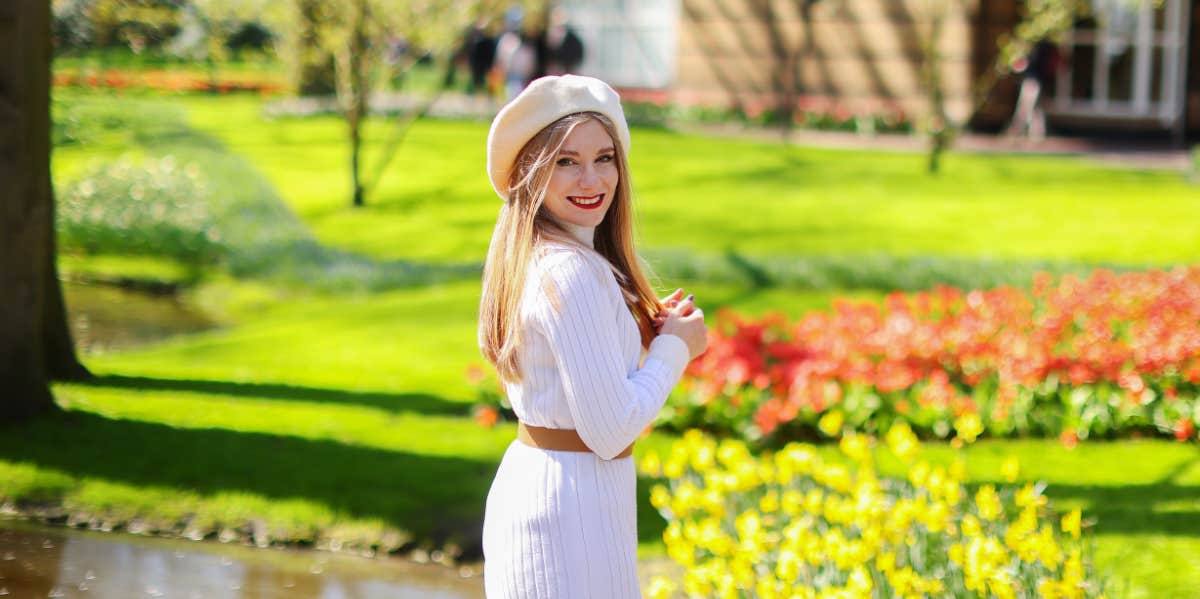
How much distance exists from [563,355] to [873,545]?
64.1 inches

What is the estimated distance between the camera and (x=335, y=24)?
14.0 m

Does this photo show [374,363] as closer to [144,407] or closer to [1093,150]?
[144,407]

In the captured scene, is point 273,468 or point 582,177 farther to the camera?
point 273,468

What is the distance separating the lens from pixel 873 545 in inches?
152

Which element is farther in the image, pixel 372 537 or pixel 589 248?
pixel 372 537

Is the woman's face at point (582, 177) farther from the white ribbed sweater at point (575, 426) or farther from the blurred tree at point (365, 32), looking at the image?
the blurred tree at point (365, 32)

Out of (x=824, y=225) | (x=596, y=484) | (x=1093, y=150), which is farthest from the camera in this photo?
(x=1093, y=150)

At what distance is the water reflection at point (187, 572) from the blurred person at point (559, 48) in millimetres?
17460

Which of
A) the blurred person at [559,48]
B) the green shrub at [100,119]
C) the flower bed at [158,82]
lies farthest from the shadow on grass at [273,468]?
the blurred person at [559,48]

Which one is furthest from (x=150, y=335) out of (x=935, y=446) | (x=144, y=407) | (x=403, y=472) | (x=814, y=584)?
(x=814, y=584)

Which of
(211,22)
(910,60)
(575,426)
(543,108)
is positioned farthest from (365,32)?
(575,426)

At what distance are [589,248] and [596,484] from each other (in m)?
0.47

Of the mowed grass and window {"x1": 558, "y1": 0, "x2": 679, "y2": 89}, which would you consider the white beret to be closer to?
the mowed grass

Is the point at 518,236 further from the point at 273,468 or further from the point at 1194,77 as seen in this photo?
the point at 1194,77
